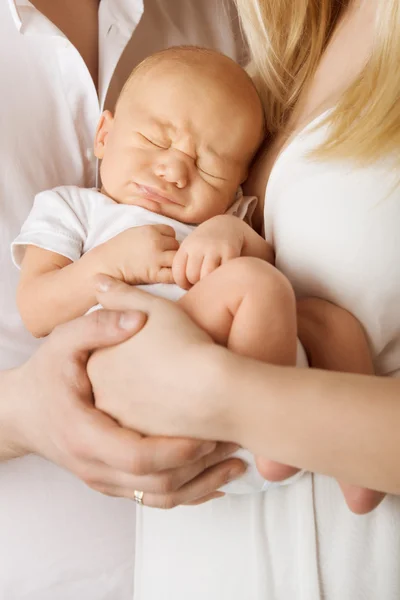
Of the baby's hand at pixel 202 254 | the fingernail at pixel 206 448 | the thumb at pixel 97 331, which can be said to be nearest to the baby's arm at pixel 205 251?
the baby's hand at pixel 202 254

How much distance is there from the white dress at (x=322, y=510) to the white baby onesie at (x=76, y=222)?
259 millimetres

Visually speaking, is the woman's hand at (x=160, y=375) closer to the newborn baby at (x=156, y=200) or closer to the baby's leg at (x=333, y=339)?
the newborn baby at (x=156, y=200)

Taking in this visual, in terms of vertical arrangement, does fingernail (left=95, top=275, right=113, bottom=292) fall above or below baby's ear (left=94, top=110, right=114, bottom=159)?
below

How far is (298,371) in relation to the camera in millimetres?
753

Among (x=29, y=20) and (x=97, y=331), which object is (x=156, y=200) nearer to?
(x=97, y=331)

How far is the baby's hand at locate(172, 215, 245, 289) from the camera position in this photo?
94 centimetres

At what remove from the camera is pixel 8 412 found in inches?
41.6

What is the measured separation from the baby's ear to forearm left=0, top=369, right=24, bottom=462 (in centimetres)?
45

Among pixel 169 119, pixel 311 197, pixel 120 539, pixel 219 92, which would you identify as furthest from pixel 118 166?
pixel 120 539

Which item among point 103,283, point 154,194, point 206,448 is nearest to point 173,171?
point 154,194

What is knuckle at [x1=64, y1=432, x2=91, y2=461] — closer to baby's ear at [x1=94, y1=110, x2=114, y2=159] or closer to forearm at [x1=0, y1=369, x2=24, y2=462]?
forearm at [x1=0, y1=369, x2=24, y2=462]

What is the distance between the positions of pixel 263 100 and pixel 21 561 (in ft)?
3.27

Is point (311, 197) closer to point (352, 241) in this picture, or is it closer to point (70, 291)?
point (352, 241)

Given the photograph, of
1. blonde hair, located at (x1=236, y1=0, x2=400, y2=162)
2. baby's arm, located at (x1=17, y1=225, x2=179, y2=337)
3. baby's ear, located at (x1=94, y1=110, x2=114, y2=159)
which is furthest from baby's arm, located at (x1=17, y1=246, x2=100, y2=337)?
blonde hair, located at (x1=236, y1=0, x2=400, y2=162)
